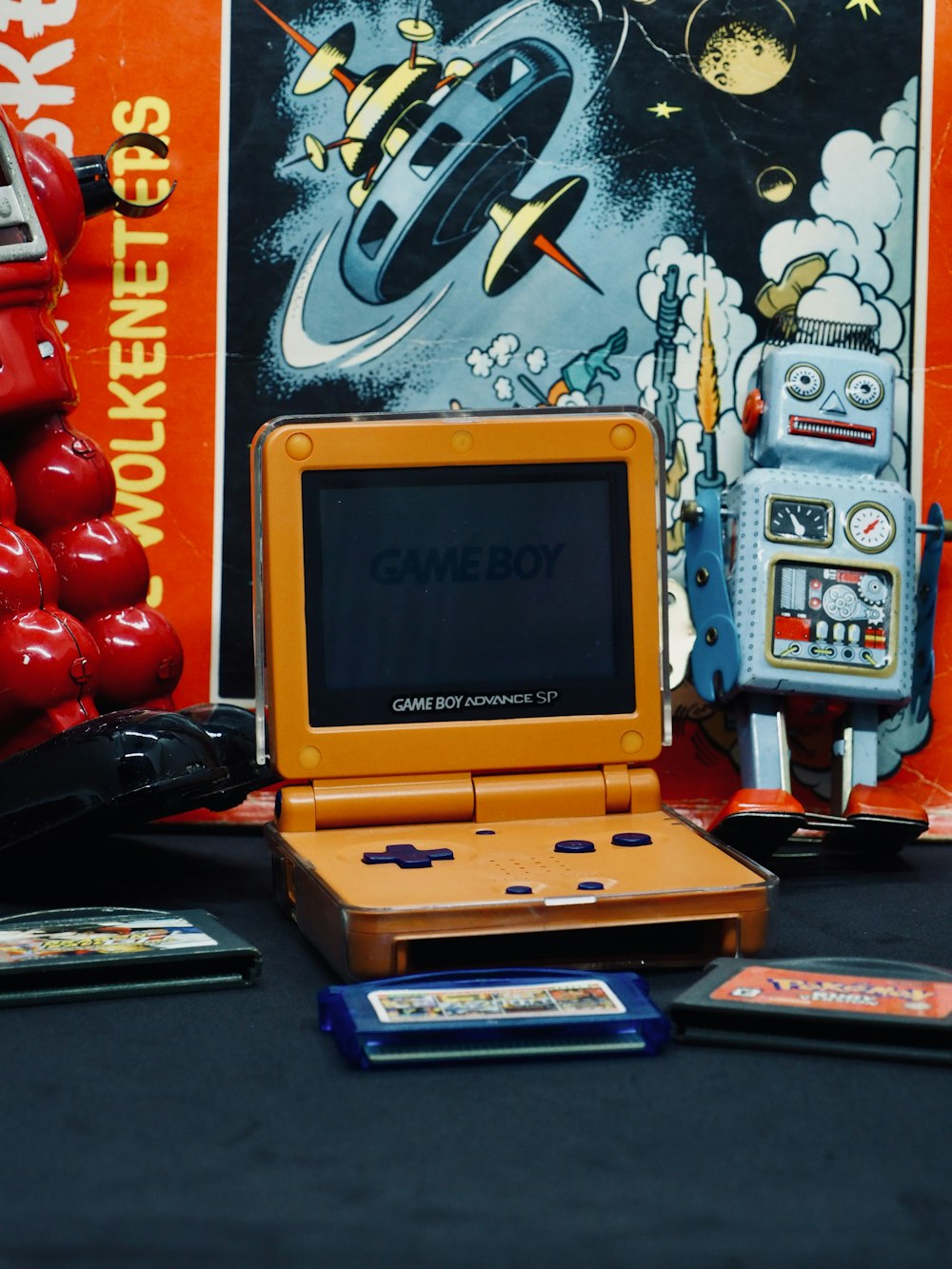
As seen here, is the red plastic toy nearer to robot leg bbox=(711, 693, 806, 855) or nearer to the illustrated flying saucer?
the illustrated flying saucer

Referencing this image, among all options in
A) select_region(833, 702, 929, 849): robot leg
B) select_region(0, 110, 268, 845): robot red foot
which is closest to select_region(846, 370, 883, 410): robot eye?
select_region(833, 702, 929, 849): robot leg

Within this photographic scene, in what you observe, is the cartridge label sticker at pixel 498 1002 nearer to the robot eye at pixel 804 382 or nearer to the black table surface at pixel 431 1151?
the black table surface at pixel 431 1151

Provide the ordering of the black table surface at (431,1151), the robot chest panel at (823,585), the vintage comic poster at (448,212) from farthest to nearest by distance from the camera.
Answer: the vintage comic poster at (448,212) < the robot chest panel at (823,585) < the black table surface at (431,1151)

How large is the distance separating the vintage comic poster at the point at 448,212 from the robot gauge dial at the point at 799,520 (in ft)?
0.64

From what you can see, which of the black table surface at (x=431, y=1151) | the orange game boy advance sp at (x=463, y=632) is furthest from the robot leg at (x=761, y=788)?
the black table surface at (x=431, y=1151)

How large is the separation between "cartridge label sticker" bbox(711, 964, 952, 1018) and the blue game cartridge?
0.06 meters

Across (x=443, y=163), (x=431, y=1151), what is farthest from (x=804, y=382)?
(x=431, y=1151)

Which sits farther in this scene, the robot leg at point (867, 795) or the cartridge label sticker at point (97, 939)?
the robot leg at point (867, 795)

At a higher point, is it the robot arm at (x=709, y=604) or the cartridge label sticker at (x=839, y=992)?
the robot arm at (x=709, y=604)

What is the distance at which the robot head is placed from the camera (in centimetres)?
149

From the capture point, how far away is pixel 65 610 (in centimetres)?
140

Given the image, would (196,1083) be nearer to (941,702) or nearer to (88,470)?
(88,470)

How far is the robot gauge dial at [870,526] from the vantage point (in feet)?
4.80

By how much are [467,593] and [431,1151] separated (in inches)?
24.7
